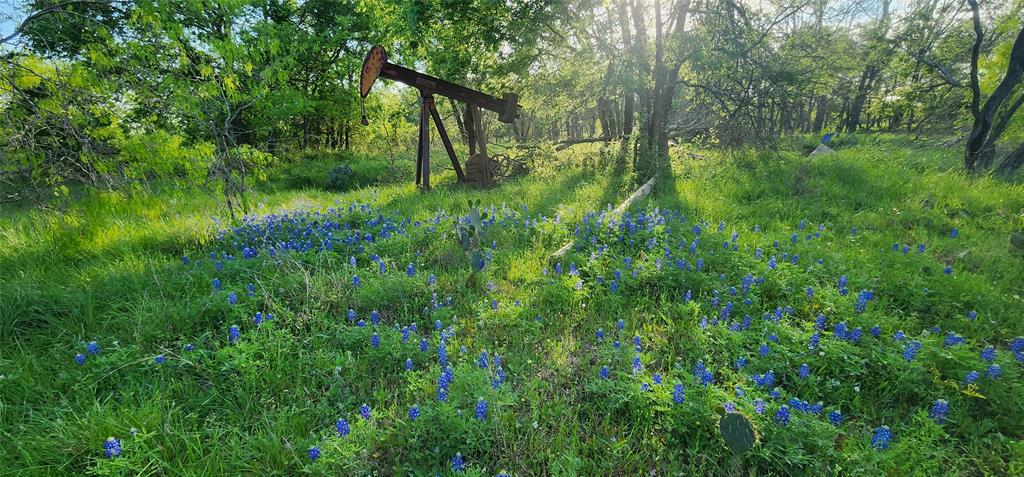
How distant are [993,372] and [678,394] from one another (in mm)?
1945

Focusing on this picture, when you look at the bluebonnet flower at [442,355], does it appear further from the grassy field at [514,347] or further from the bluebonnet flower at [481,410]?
the bluebonnet flower at [481,410]

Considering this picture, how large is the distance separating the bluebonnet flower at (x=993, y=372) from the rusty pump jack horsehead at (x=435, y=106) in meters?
8.42

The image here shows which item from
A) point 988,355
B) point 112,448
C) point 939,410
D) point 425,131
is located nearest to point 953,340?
point 988,355

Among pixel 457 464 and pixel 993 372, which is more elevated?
pixel 993 372

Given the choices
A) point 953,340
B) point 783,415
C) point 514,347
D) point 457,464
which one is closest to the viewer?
point 457,464

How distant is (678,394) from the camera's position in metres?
2.11

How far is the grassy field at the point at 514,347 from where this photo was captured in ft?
6.41

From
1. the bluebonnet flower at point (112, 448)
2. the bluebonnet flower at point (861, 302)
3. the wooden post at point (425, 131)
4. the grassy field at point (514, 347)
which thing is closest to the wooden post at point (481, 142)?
the wooden post at point (425, 131)

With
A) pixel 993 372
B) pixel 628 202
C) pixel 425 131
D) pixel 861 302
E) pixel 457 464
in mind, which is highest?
pixel 425 131

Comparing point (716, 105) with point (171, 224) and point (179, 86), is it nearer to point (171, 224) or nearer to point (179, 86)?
point (179, 86)

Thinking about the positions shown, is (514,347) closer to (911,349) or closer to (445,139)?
(911,349)

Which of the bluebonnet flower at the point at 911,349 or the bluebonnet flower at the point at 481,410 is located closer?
the bluebonnet flower at the point at 481,410

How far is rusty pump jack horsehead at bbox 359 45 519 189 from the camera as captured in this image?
26.2ft

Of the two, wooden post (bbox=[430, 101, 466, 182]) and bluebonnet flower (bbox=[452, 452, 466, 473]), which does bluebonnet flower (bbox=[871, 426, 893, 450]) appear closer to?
bluebonnet flower (bbox=[452, 452, 466, 473])
